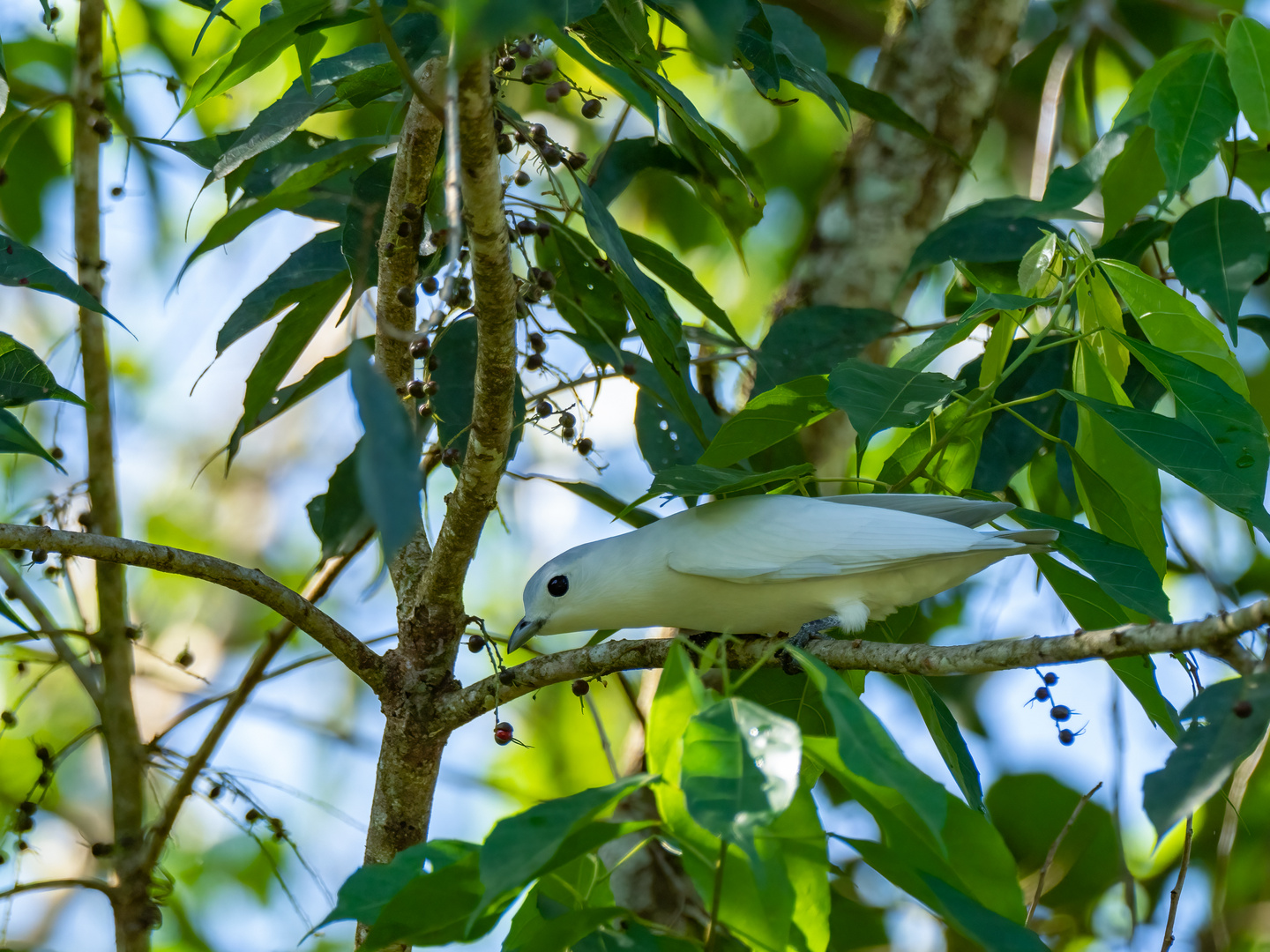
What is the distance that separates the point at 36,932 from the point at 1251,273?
6115mm

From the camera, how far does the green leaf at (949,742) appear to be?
2207 millimetres

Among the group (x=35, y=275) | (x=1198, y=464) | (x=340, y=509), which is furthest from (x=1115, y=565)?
(x=35, y=275)

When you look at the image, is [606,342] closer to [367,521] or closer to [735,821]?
[367,521]

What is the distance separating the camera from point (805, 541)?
2457 millimetres

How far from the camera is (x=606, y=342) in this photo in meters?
2.64

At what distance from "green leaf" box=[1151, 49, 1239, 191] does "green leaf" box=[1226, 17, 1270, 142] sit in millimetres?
50

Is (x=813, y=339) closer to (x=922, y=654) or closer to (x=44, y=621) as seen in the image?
(x=922, y=654)

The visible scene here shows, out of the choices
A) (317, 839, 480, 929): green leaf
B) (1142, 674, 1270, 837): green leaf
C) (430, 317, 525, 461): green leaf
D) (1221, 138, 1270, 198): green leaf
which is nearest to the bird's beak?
(430, 317, 525, 461): green leaf

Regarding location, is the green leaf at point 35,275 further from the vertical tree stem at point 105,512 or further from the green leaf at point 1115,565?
the green leaf at point 1115,565

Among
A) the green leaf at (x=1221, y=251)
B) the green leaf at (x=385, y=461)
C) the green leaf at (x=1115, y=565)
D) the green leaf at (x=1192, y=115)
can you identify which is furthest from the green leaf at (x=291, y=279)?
the green leaf at (x=1221, y=251)

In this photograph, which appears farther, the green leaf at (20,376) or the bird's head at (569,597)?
the bird's head at (569,597)

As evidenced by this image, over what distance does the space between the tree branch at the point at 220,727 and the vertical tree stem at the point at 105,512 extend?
0.09 meters

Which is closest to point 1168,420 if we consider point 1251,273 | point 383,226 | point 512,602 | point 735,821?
point 1251,273

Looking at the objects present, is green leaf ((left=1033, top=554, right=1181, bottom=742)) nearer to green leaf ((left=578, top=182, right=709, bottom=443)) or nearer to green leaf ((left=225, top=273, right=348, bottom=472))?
green leaf ((left=578, top=182, right=709, bottom=443))
